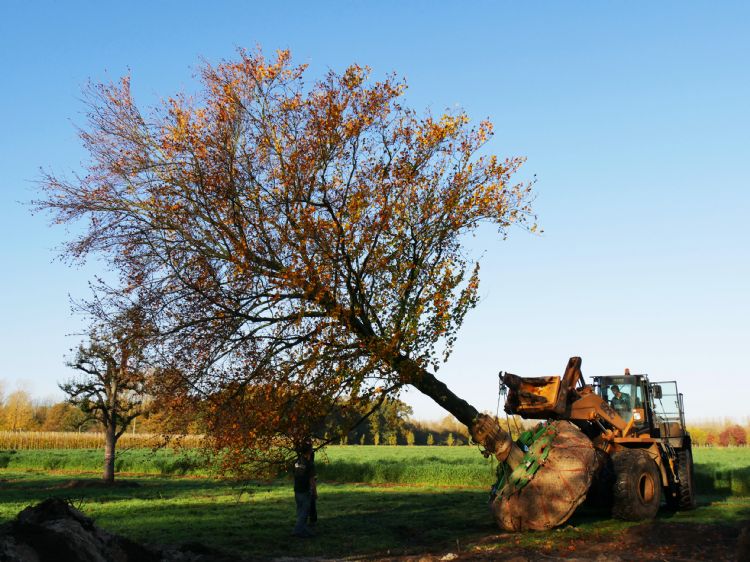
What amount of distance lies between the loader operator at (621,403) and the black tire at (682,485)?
6.41 feet

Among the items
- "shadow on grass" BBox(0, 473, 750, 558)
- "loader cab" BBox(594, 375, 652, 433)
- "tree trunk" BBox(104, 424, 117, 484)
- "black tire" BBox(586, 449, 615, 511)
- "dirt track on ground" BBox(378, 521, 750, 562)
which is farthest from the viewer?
"tree trunk" BBox(104, 424, 117, 484)

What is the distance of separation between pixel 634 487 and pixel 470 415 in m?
4.25

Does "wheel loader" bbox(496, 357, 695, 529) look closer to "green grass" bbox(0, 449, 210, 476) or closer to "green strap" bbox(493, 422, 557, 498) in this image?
"green strap" bbox(493, 422, 557, 498)

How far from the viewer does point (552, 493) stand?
1552cm

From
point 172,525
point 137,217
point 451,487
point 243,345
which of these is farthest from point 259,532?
point 451,487

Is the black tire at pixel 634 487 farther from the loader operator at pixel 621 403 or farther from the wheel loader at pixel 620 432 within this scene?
the loader operator at pixel 621 403

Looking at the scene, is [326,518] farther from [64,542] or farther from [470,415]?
[64,542]

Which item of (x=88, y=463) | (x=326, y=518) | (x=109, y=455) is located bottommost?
(x=88, y=463)

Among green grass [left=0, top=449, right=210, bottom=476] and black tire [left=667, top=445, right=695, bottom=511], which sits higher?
black tire [left=667, top=445, right=695, bottom=511]

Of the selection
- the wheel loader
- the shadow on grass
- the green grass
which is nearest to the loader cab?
the wheel loader

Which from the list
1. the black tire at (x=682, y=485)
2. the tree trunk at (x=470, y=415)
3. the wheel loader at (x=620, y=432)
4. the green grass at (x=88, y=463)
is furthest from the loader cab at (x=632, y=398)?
the green grass at (x=88, y=463)

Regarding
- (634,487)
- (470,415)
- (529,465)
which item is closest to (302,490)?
(470,415)

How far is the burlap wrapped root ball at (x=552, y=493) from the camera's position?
15.5m

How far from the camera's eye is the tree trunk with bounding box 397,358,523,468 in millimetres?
16266
